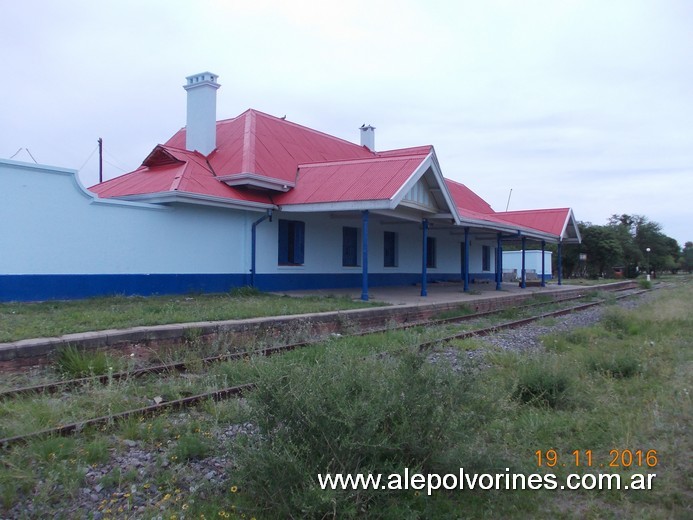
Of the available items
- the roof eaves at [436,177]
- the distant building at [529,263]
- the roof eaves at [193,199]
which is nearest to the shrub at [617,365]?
the roof eaves at [436,177]

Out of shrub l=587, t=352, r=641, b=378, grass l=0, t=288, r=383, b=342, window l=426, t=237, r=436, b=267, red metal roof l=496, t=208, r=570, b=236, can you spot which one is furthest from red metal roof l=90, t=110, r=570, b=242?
red metal roof l=496, t=208, r=570, b=236

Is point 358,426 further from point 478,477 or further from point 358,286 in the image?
point 358,286

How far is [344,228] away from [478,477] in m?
17.6

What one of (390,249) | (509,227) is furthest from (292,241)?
(509,227)

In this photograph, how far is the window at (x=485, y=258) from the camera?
34.0 meters

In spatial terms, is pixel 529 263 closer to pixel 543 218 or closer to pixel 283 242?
pixel 543 218

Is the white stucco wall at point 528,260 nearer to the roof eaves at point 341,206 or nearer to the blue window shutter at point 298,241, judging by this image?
the blue window shutter at point 298,241

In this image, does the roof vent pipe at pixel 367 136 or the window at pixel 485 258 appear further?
the window at pixel 485 258

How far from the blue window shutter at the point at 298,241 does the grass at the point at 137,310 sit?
3250 mm

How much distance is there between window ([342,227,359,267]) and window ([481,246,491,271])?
13.9m

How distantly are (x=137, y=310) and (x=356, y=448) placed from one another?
8845 millimetres

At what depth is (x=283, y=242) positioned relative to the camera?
1916 centimetres

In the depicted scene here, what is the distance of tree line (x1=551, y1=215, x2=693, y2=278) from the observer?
50188 mm

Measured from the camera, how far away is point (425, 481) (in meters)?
4.08
